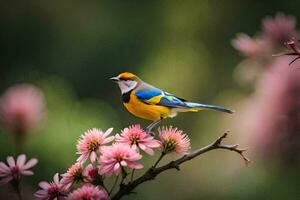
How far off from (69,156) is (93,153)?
90 centimetres

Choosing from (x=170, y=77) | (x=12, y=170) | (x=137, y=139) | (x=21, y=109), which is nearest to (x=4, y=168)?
(x=12, y=170)

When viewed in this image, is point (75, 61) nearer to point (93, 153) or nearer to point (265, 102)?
point (265, 102)

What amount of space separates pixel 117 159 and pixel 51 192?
7 centimetres

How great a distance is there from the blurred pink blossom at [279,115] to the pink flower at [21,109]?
284mm

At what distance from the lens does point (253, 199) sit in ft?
3.86

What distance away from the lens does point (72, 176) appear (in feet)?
1.59

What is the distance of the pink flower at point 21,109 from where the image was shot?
701mm

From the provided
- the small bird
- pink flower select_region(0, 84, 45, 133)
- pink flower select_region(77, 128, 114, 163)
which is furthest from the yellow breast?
pink flower select_region(77, 128, 114, 163)

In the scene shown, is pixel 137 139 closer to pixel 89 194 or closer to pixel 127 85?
pixel 89 194

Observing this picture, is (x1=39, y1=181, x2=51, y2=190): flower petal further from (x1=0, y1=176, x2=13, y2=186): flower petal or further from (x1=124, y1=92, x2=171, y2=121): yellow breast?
(x1=124, y1=92, x2=171, y2=121): yellow breast

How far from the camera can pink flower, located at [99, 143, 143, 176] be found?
1.46ft

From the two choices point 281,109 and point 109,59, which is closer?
point 281,109

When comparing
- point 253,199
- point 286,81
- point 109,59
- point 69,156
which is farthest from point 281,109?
point 109,59

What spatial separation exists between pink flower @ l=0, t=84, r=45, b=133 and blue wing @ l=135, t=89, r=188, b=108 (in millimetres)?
120
